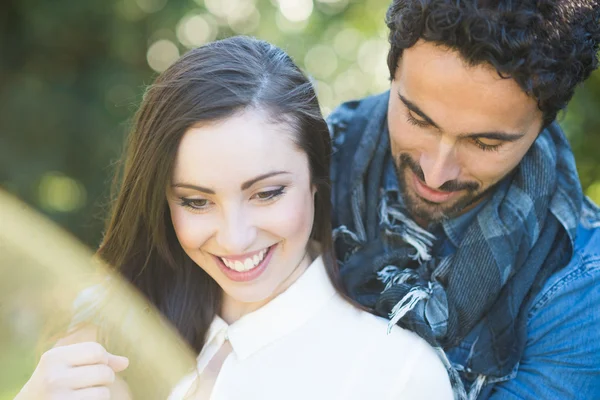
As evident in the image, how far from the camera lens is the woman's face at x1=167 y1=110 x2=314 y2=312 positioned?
6.71 ft

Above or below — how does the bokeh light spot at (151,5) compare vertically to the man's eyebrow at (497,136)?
below

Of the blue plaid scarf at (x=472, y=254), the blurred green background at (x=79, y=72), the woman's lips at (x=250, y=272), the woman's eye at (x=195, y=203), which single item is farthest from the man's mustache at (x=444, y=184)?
the blurred green background at (x=79, y=72)

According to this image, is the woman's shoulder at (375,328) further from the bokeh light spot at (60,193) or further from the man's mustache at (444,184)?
the bokeh light spot at (60,193)

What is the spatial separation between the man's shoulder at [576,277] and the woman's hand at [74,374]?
1363 millimetres

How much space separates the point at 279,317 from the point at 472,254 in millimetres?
680

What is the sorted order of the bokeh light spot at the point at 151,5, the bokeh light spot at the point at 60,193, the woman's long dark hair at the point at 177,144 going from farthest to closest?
the bokeh light spot at the point at 60,193, the bokeh light spot at the point at 151,5, the woman's long dark hair at the point at 177,144

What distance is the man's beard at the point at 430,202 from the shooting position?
2519 millimetres

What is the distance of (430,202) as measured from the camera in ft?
8.45

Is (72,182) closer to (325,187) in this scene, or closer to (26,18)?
(26,18)

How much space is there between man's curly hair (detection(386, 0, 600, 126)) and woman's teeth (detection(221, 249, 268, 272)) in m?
0.82

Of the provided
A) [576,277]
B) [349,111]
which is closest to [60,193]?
[349,111]

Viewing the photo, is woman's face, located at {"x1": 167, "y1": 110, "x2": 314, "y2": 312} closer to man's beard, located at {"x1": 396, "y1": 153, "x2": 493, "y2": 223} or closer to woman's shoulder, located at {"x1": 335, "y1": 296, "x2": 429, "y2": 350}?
woman's shoulder, located at {"x1": 335, "y1": 296, "x2": 429, "y2": 350}

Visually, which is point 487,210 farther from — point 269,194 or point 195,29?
point 195,29

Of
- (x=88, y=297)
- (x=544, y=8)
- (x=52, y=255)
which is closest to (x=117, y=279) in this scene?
(x=88, y=297)
